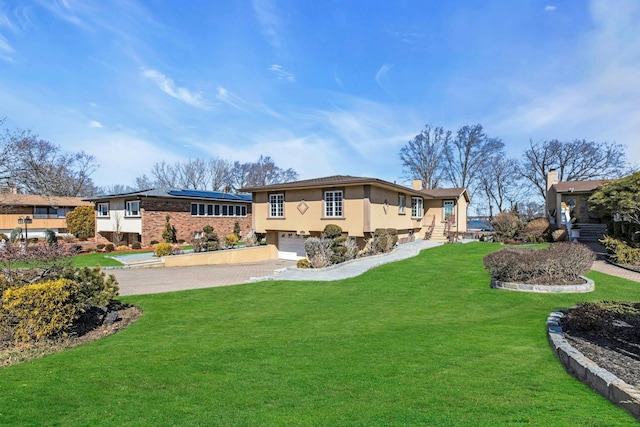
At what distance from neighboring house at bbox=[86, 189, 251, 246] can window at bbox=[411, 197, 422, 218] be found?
55.2 feet

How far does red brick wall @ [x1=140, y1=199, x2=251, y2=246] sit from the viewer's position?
89.4 ft

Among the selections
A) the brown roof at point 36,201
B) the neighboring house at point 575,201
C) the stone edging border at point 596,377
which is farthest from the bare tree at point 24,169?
the neighboring house at point 575,201

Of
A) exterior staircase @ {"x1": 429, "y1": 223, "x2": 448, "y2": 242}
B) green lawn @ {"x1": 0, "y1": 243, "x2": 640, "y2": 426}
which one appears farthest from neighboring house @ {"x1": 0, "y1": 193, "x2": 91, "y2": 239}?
green lawn @ {"x1": 0, "y1": 243, "x2": 640, "y2": 426}

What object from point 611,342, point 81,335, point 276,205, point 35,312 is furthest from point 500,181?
point 35,312

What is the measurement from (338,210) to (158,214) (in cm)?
1598

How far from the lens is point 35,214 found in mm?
35656

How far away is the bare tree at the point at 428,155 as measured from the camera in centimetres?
4444

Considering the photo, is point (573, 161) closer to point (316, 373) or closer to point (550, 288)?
point (550, 288)

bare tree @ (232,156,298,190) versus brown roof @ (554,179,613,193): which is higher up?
bare tree @ (232,156,298,190)

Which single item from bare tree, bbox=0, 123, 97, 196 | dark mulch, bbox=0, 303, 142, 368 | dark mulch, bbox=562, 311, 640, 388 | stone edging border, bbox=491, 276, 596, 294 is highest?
bare tree, bbox=0, 123, 97, 196

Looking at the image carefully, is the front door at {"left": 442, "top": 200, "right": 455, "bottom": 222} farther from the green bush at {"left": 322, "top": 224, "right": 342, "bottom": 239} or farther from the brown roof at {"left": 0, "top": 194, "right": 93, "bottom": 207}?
the brown roof at {"left": 0, "top": 194, "right": 93, "bottom": 207}

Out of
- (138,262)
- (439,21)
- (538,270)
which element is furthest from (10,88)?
(538,270)

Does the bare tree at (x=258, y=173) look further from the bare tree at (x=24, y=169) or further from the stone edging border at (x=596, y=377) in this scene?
the stone edging border at (x=596, y=377)

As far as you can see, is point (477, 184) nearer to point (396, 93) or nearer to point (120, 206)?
point (396, 93)
